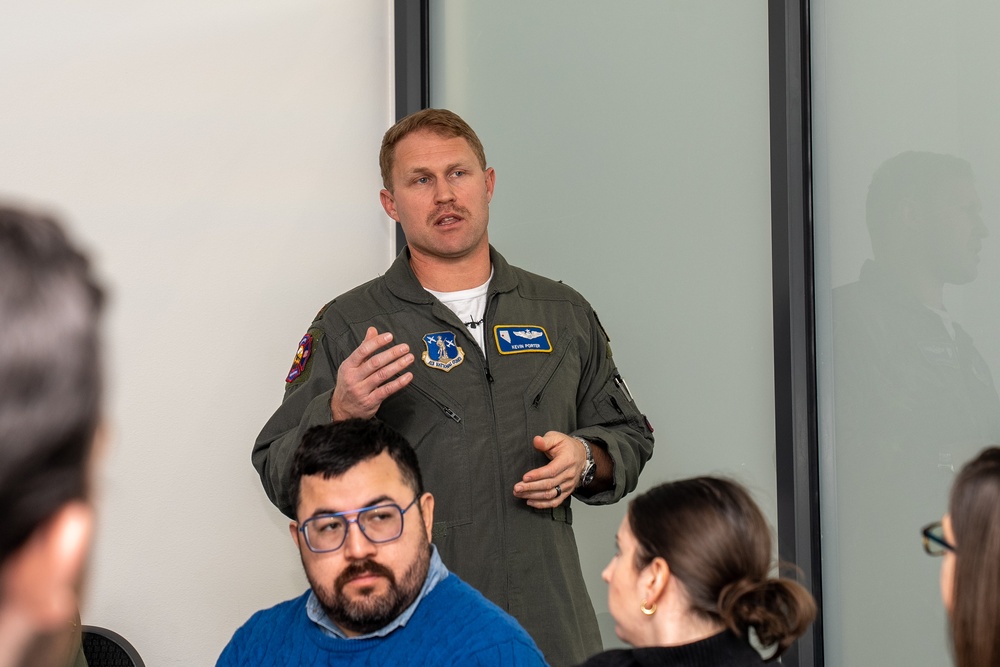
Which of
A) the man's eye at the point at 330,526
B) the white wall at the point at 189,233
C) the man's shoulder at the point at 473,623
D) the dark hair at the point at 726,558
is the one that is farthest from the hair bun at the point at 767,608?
the white wall at the point at 189,233

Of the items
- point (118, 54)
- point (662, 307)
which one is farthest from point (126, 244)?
point (662, 307)

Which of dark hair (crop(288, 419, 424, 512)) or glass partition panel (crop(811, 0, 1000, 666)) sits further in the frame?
glass partition panel (crop(811, 0, 1000, 666))

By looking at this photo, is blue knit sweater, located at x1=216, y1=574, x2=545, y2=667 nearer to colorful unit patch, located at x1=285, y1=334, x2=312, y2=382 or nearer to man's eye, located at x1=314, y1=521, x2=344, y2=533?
man's eye, located at x1=314, y1=521, x2=344, y2=533

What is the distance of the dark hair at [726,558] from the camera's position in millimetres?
1449

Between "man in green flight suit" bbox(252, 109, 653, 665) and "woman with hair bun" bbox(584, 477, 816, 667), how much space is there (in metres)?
0.73

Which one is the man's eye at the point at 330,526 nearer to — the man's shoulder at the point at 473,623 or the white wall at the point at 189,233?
the man's shoulder at the point at 473,623

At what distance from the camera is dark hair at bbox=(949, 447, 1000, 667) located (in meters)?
1.07

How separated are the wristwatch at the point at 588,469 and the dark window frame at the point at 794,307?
58cm

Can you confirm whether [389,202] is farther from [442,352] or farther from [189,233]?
[189,233]

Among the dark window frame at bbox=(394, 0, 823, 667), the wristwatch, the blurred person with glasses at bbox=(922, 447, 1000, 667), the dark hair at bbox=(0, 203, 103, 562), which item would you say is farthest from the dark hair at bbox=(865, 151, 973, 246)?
the dark hair at bbox=(0, 203, 103, 562)


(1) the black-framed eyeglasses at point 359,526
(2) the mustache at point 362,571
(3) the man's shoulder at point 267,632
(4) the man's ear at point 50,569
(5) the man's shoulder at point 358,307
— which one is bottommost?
(3) the man's shoulder at point 267,632

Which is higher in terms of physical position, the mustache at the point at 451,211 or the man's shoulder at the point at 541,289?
the mustache at the point at 451,211

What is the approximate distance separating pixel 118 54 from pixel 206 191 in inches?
18.1

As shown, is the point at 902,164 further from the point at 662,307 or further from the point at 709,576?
the point at 709,576
